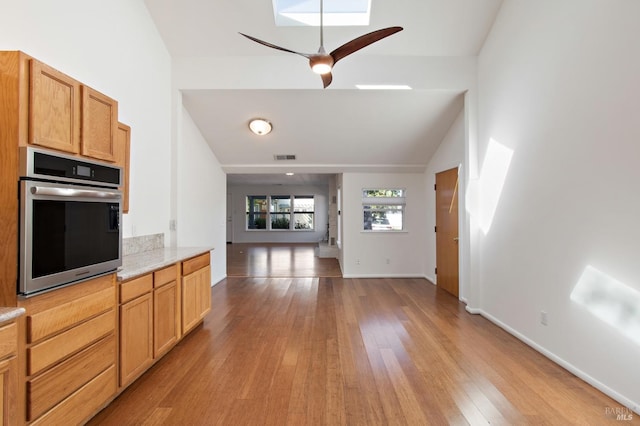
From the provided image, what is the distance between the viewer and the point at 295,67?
4121mm

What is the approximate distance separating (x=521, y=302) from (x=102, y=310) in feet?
12.2

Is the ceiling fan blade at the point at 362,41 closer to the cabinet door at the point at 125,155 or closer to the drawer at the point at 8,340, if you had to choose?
the cabinet door at the point at 125,155

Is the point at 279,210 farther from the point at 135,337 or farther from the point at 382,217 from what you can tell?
the point at 135,337

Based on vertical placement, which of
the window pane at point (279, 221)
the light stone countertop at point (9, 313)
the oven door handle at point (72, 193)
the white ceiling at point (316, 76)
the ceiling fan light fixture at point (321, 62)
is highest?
the white ceiling at point (316, 76)

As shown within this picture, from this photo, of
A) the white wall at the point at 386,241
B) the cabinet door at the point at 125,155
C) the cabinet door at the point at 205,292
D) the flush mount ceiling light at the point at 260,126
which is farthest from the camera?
the white wall at the point at 386,241

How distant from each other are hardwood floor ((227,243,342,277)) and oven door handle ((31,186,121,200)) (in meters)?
4.61

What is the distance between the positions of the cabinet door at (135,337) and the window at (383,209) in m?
4.42

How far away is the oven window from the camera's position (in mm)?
1562

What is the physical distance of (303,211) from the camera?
13219 millimetres

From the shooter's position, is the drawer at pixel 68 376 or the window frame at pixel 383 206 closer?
the drawer at pixel 68 376

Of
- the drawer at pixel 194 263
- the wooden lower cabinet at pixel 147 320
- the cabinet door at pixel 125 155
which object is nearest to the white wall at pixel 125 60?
the cabinet door at pixel 125 155

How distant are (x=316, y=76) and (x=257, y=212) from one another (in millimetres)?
9707

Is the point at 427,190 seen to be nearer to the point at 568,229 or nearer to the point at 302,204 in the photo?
the point at 568,229

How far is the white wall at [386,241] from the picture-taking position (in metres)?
6.17
